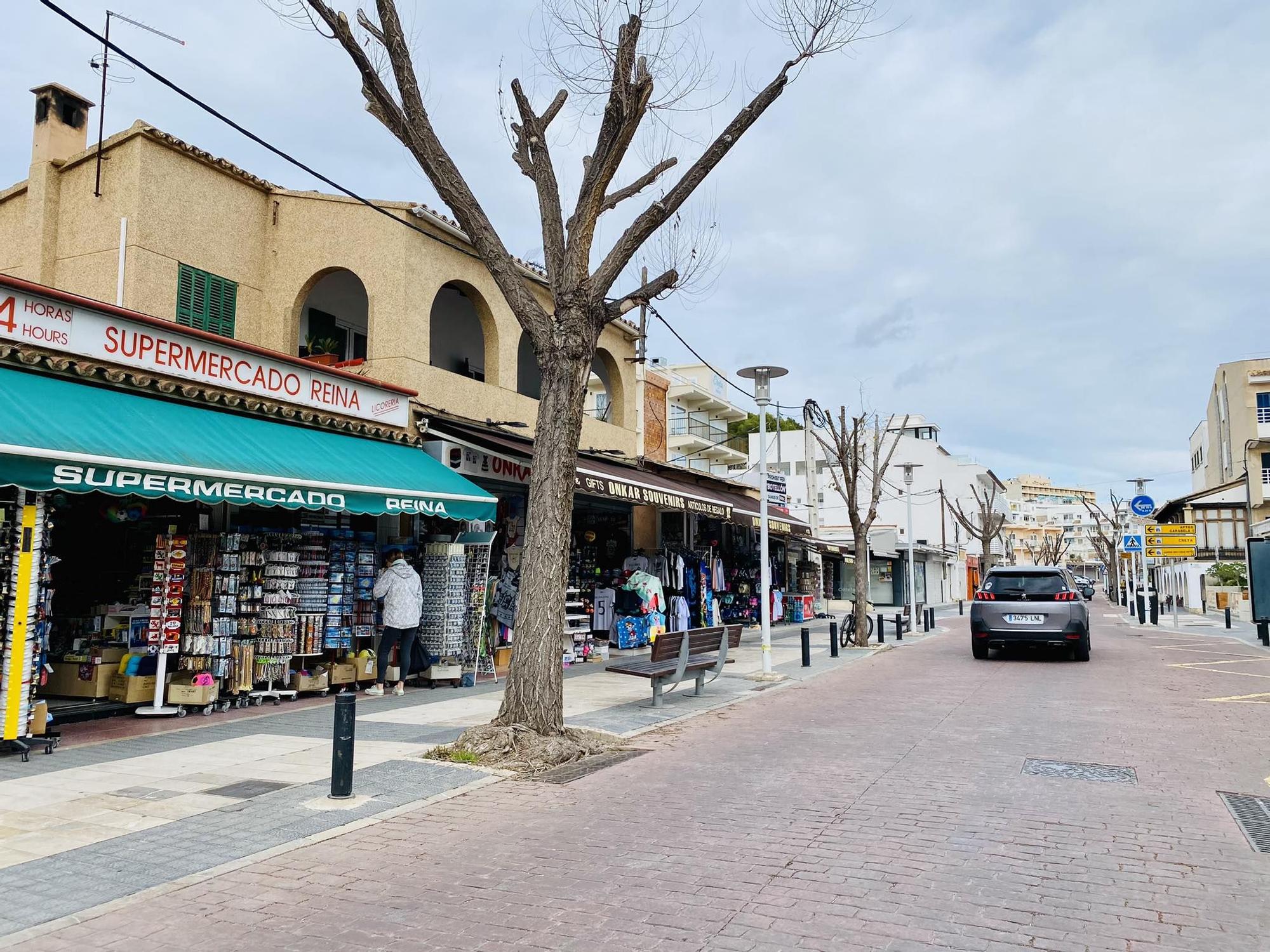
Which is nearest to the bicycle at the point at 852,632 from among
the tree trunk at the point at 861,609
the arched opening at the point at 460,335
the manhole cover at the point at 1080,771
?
the tree trunk at the point at 861,609

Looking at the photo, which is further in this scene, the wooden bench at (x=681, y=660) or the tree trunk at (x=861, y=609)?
the tree trunk at (x=861, y=609)

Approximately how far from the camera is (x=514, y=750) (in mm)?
7836

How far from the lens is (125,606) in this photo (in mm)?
10227

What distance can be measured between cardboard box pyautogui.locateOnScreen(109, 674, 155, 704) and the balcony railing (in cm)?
4210

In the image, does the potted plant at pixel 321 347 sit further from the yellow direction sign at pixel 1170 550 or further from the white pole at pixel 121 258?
the yellow direction sign at pixel 1170 550

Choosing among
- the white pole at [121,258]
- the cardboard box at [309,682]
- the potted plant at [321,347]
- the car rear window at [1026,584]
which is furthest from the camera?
the car rear window at [1026,584]

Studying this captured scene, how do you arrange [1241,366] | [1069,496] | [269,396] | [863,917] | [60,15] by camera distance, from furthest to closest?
1. [1069,496]
2. [1241,366]
3. [269,396]
4. [60,15]
5. [863,917]

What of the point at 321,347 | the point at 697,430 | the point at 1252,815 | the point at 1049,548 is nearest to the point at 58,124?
the point at 321,347

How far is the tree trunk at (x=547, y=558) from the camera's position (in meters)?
8.22

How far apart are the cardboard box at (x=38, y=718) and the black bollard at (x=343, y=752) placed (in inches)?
140

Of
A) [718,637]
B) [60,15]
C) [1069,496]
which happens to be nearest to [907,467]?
[718,637]

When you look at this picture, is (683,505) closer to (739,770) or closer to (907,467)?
(739,770)

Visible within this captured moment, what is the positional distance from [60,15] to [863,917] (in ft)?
28.9

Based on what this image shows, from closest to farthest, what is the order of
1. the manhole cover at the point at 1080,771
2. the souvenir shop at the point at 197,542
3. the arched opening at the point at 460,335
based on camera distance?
the manhole cover at the point at 1080,771 < the souvenir shop at the point at 197,542 < the arched opening at the point at 460,335
